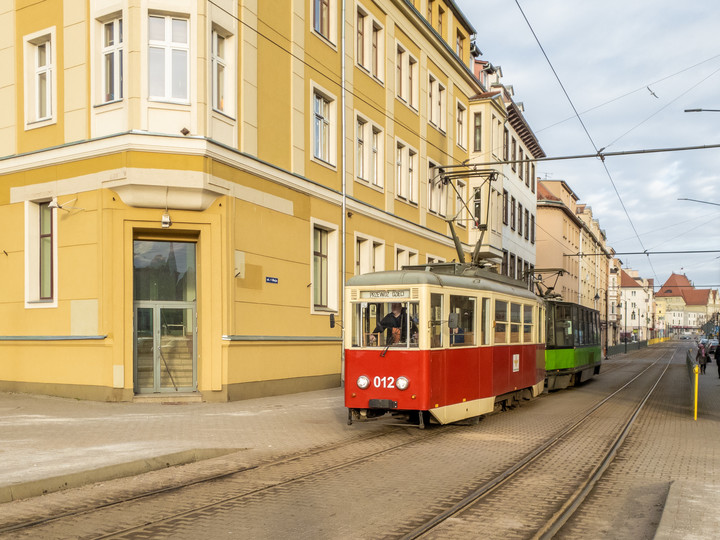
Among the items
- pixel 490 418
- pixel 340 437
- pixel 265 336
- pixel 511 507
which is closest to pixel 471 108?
pixel 265 336

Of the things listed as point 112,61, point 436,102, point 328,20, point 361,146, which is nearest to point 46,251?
point 112,61

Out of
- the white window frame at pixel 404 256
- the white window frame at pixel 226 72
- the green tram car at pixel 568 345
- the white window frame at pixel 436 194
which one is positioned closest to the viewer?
the white window frame at pixel 226 72

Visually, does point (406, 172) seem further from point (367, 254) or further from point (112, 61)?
point (112, 61)

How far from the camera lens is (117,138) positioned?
52.3ft

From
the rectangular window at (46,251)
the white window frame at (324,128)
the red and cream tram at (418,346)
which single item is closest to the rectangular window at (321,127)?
the white window frame at (324,128)

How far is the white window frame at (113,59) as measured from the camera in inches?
650

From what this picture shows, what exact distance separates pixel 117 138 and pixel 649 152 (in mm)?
12596

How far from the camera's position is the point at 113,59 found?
16.7 metres

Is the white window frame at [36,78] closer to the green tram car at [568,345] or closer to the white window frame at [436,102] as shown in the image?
the green tram car at [568,345]

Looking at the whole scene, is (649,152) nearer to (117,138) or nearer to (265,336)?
(265,336)

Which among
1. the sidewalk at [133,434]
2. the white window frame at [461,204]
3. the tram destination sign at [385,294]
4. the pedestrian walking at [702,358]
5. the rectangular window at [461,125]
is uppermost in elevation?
the rectangular window at [461,125]

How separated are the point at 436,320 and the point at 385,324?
0.82 m

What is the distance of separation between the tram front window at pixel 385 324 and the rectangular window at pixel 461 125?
77.3 feet

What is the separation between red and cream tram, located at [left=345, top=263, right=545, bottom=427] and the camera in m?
11.8
